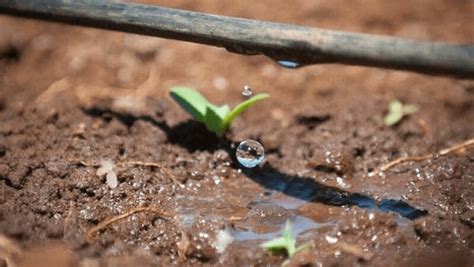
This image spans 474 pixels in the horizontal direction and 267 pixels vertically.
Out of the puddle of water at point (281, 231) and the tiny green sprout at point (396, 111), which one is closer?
the puddle of water at point (281, 231)

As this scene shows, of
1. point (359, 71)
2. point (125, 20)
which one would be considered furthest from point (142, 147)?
point (359, 71)

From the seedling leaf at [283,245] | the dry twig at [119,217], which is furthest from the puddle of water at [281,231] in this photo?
the dry twig at [119,217]

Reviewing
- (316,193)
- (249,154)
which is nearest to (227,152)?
(249,154)

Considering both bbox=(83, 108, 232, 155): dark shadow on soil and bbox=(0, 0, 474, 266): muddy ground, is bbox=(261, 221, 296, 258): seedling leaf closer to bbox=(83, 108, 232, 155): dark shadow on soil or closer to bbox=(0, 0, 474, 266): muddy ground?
bbox=(0, 0, 474, 266): muddy ground

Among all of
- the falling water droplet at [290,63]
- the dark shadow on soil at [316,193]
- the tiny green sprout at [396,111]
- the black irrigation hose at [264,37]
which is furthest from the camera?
the tiny green sprout at [396,111]

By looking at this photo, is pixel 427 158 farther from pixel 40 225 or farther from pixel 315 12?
pixel 40 225

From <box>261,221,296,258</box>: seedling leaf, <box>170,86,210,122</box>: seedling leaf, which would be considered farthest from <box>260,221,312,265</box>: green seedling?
<box>170,86,210,122</box>: seedling leaf

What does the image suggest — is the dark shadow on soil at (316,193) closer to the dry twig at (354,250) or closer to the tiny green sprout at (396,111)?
the dry twig at (354,250)
